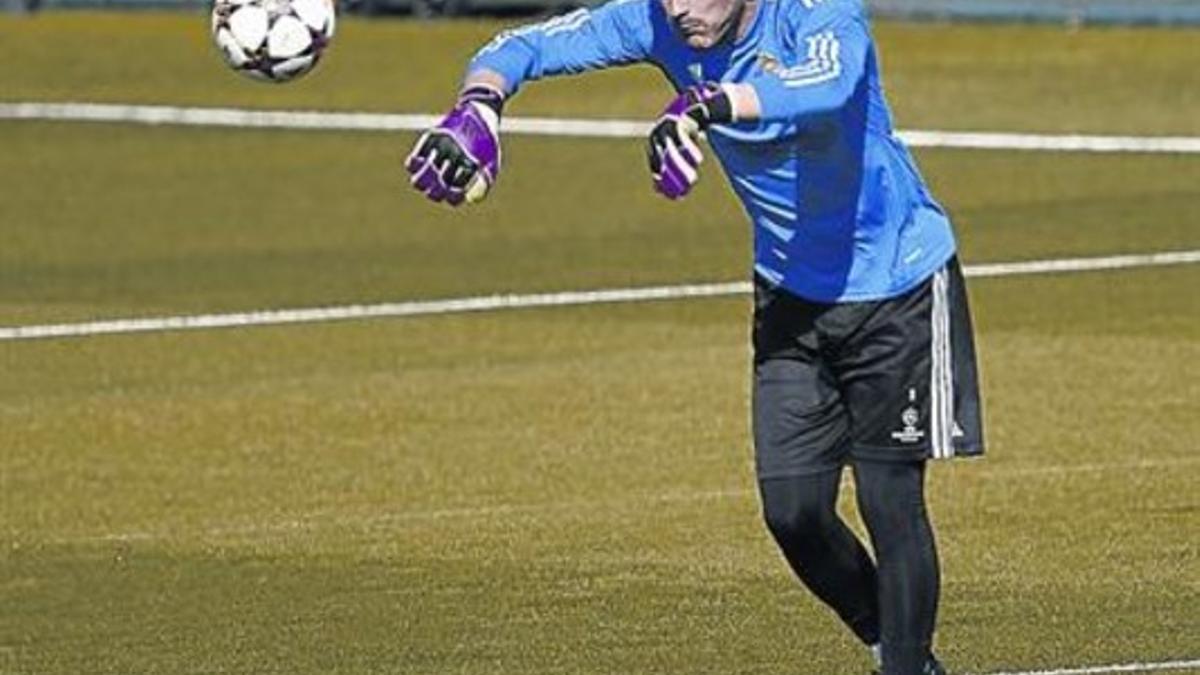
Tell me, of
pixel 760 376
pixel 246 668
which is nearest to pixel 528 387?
pixel 246 668

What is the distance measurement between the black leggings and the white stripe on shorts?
0.10 meters

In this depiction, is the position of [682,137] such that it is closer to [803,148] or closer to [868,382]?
[803,148]

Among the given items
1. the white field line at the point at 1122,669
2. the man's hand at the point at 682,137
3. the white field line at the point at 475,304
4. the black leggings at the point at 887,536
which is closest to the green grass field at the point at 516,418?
the white field line at the point at 1122,669

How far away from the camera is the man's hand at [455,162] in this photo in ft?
38.0

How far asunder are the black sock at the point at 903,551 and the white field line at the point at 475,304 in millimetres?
12525

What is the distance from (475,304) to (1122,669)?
12142 mm

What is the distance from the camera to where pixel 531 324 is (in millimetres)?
23688

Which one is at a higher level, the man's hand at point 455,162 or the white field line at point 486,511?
the man's hand at point 455,162

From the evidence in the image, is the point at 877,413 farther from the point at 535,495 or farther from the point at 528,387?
the point at 528,387

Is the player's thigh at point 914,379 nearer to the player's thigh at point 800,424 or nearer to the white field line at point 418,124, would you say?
the player's thigh at point 800,424

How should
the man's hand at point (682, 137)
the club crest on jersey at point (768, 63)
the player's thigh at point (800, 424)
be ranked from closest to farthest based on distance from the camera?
the man's hand at point (682, 137) < the club crest on jersey at point (768, 63) < the player's thigh at point (800, 424)

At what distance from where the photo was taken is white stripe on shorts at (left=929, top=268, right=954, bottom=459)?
1176cm

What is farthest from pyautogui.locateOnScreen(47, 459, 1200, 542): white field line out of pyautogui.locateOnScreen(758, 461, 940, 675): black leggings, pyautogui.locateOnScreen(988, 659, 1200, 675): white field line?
pyautogui.locateOnScreen(758, 461, 940, 675): black leggings

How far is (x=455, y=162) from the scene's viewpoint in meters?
11.6
